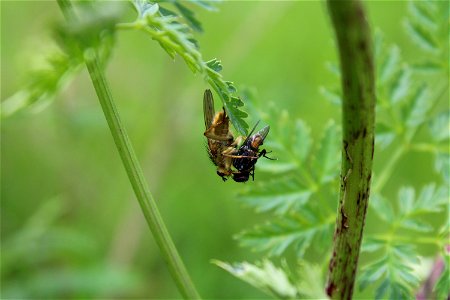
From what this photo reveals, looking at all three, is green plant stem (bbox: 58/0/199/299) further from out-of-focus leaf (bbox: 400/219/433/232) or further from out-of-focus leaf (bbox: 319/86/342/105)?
out-of-focus leaf (bbox: 319/86/342/105)

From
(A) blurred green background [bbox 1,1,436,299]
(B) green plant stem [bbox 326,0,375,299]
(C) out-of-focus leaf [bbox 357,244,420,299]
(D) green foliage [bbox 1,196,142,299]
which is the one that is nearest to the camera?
(B) green plant stem [bbox 326,0,375,299]

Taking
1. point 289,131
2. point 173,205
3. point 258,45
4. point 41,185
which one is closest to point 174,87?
point 173,205

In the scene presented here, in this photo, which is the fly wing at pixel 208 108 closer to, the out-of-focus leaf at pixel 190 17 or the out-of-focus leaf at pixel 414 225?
the out-of-focus leaf at pixel 190 17

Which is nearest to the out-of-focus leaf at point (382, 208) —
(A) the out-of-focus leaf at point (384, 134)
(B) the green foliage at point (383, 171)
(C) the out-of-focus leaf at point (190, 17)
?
(B) the green foliage at point (383, 171)

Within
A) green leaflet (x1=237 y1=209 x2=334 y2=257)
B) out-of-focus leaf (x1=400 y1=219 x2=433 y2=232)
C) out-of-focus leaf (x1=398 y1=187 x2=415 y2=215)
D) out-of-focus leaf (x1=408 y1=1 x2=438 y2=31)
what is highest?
out-of-focus leaf (x1=408 y1=1 x2=438 y2=31)

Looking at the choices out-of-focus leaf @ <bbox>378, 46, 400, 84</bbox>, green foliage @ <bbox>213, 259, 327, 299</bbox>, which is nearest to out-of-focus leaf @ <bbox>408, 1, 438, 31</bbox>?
out-of-focus leaf @ <bbox>378, 46, 400, 84</bbox>

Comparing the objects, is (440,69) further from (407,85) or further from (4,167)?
(4,167)

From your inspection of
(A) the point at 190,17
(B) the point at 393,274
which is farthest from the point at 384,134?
(A) the point at 190,17
